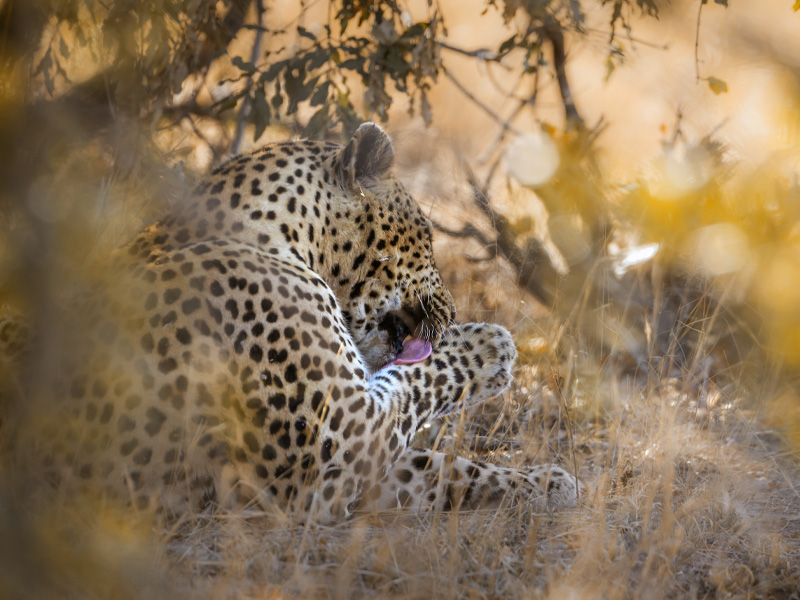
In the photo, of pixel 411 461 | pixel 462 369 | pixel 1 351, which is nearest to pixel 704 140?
pixel 462 369

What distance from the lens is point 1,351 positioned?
339 centimetres

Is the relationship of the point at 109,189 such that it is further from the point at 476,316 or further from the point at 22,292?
the point at 476,316

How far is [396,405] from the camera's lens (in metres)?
3.71

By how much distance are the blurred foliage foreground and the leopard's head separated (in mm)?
768

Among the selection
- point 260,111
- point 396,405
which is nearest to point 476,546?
point 396,405

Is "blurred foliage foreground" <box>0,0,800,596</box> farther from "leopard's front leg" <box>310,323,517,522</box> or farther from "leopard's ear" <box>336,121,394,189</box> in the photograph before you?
"leopard's ear" <box>336,121,394,189</box>

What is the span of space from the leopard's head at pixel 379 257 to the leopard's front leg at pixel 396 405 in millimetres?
206

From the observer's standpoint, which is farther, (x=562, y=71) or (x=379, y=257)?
(x=562, y=71)

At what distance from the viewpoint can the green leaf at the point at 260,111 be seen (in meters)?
5.46

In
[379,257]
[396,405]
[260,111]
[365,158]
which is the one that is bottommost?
[396,405]

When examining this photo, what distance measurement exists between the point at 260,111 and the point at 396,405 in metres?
2.68

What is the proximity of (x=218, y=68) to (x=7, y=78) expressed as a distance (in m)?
6.39

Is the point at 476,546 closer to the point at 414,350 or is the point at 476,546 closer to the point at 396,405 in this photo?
the point at 396,405

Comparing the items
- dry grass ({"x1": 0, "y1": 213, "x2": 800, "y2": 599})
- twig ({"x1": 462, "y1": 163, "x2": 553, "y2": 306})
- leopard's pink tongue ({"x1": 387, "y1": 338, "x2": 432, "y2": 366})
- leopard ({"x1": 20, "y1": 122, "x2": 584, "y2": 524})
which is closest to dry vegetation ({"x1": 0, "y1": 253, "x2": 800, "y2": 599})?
dry grass ({"x1": 0, "y1": 213, "x2": 800, "y2": 599})
